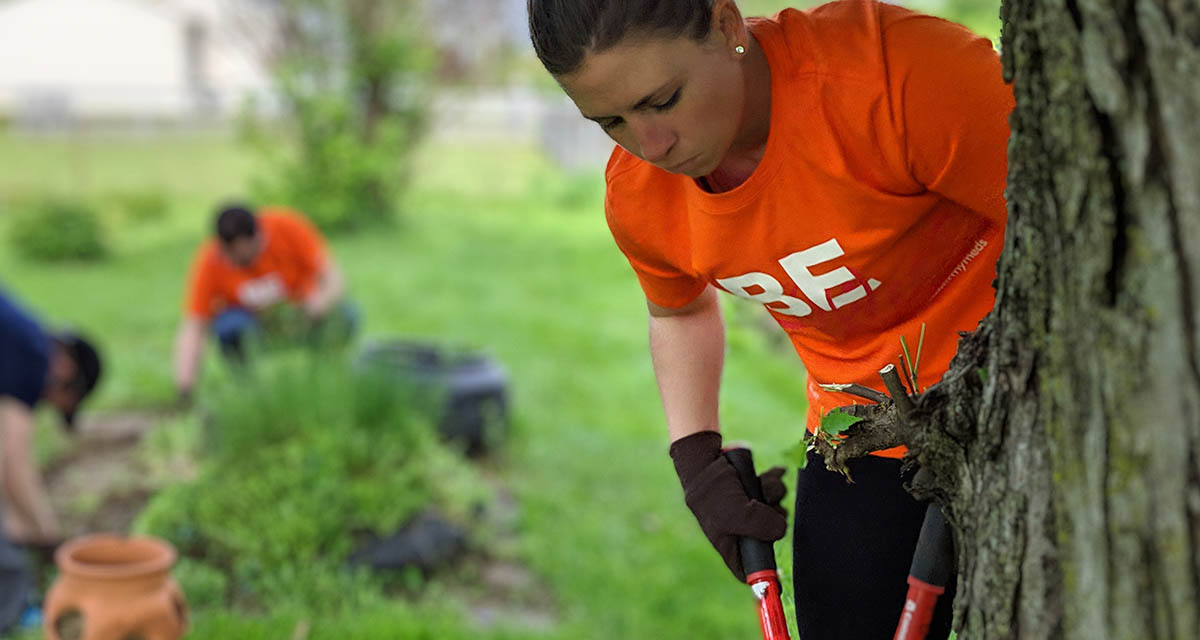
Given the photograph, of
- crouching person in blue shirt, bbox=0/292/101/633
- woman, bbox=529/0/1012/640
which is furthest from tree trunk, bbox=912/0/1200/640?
crouching person in blue shirt, bbox=0/292/101/633

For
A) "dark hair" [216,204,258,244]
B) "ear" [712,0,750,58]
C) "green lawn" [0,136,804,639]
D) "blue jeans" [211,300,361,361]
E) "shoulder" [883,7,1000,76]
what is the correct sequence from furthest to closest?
"blue jeans" [211,300,361,361] < "dark hair" [216,204,258,244] < "green lawn" [0,136,804,639] < "ear" [712,0,750,58] < "shoulder" [883,7,1000,76]

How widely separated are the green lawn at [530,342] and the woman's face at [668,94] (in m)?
0.90

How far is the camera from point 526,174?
55.6ft

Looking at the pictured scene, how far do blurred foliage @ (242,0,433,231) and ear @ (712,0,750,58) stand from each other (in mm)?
10684

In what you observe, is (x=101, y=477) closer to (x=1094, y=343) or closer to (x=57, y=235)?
(x=1094, y=343)

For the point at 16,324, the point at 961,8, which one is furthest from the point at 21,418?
the point at 961,8

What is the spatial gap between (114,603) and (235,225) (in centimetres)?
267

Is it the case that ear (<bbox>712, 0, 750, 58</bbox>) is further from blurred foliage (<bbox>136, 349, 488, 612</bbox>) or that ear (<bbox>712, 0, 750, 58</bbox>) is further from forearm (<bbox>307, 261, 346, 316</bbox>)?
forearm (<bbox>307, 261, 346, 316</bbox>)

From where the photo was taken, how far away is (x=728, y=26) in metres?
1.48

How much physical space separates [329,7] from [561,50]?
11477mm

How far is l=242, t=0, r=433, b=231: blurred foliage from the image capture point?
38.8ft

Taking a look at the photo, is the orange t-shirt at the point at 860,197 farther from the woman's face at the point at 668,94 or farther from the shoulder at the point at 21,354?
the shoulder at the point at 21,354

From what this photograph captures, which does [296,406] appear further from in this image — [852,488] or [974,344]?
[974,344]

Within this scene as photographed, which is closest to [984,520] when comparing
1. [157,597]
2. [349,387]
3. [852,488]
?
[852,488]
